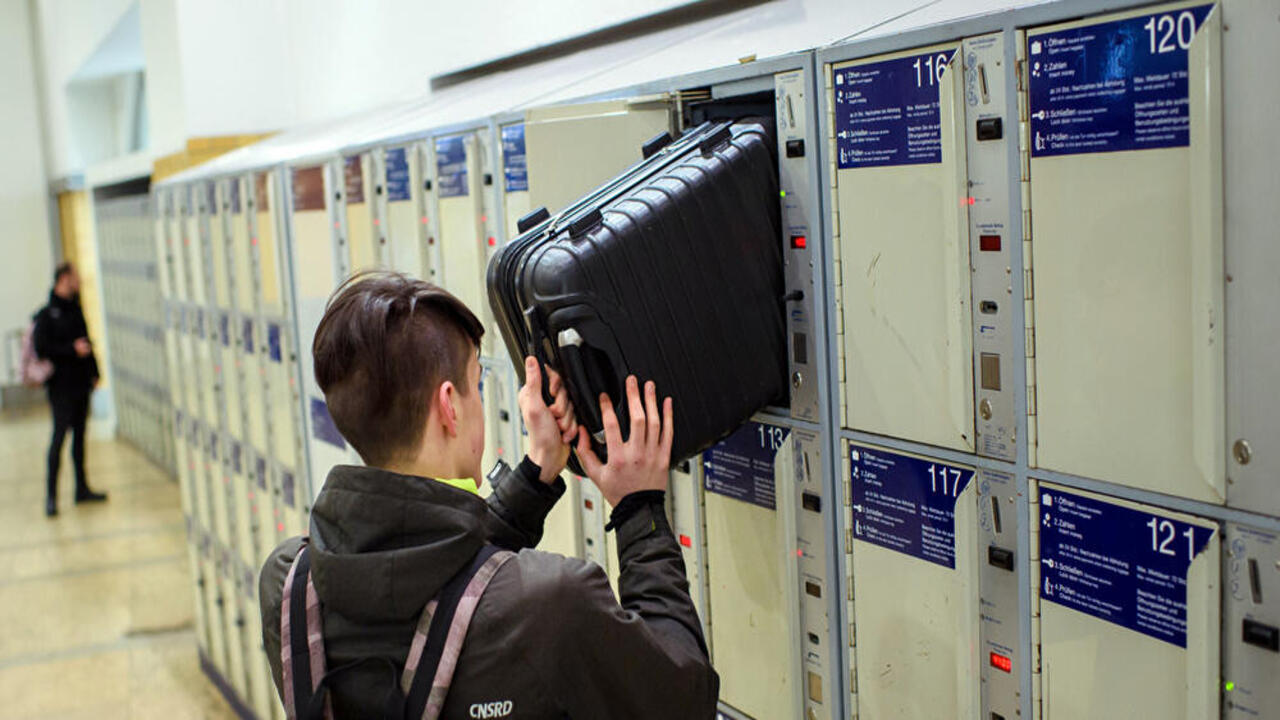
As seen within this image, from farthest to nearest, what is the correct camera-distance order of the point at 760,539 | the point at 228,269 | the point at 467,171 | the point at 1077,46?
the point at 228,269, the point at 467,171, the point at 760,539, the point at 1077,46

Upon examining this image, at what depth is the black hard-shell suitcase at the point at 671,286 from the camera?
235 centimetres

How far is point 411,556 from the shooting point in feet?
6.10

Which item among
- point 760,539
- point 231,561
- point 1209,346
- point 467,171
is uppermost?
point 467,171

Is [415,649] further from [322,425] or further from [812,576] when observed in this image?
[322,425]

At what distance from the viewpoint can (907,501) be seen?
2424 millimetres

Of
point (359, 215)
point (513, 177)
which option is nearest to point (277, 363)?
point (359, 215)

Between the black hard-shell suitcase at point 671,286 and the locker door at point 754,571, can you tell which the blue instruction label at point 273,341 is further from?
the black hard-shell suitcase at point 671,286

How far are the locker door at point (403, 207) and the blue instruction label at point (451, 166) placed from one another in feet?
0.62

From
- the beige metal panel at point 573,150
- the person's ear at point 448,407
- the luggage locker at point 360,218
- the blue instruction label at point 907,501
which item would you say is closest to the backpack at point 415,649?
the person's ear at point 448,407

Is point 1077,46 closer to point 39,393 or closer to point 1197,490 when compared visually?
point 1197,490

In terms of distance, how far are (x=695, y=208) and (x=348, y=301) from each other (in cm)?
79

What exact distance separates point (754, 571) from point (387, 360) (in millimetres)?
1318

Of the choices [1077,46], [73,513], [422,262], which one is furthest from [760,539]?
[73,513]

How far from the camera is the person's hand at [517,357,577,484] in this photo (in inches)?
94.0
